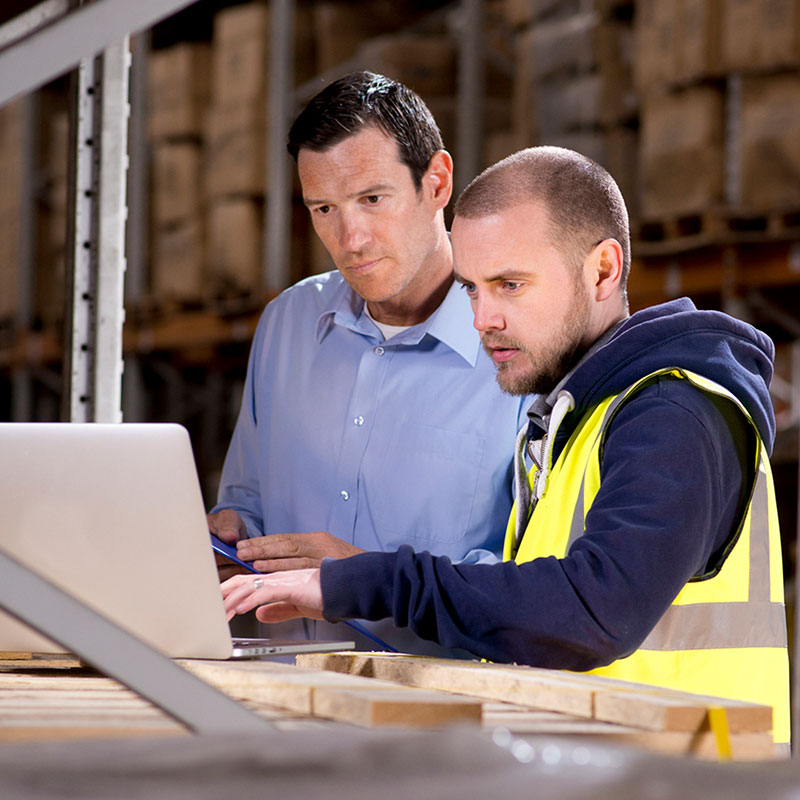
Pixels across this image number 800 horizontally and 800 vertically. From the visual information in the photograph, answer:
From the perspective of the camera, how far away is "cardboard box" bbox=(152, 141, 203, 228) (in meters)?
8.16

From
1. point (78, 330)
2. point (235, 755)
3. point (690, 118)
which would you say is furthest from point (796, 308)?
point (235, 755)

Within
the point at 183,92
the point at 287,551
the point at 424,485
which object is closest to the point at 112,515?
the point at 287,551

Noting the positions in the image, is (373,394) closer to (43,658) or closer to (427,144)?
(427,144)

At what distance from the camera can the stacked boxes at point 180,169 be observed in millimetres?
8086

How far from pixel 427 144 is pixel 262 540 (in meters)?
1.16

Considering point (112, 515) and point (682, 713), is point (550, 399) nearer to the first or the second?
point (112, 515)

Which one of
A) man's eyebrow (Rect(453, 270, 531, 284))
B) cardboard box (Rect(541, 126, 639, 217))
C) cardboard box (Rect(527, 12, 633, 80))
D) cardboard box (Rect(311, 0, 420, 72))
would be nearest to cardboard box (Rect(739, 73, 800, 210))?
cardboard box (Rect(541, 126, 639, 217))

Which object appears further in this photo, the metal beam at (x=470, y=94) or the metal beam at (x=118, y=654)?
the metal beam at (x=470, y=94)

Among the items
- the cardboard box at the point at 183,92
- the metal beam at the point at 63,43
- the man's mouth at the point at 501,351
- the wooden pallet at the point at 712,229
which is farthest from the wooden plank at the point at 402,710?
the cardboard box at the point at 183,92

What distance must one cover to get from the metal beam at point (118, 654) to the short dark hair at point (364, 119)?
1948mm

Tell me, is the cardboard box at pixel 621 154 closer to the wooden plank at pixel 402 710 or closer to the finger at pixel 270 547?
the finger at pixel 270 547

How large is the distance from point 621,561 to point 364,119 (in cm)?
148

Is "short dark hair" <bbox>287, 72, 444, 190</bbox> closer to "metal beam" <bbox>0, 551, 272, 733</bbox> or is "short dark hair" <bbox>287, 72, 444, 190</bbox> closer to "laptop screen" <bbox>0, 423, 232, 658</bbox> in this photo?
"laptop screen" <bbox>0, 423, 232, 658</bbox>

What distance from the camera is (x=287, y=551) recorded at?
2277 mm
